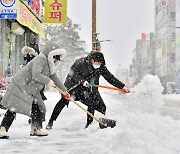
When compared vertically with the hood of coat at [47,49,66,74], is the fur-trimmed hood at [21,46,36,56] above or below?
above

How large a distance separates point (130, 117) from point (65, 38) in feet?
167

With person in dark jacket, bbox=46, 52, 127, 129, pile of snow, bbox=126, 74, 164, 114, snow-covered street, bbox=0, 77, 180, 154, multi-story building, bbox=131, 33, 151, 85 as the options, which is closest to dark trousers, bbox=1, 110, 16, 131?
snow-covered street, bbox=0, 77, 180, 154

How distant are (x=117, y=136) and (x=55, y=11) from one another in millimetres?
14393

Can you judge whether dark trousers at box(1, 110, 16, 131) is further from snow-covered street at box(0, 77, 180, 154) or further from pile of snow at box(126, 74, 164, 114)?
pile of snow at box(126, 74, 164, 114)

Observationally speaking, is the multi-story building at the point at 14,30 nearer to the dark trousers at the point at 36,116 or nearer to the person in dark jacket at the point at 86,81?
the person in dark jacket at the point at 86,81

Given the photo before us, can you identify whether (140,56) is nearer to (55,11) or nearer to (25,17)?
(55,11)

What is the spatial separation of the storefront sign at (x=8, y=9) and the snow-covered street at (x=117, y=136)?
4.28 m

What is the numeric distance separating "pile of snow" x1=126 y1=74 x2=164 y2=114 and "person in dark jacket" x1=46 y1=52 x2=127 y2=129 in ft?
1.20

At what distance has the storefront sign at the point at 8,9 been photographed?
12.5 metres

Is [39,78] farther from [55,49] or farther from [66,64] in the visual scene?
[66,64]

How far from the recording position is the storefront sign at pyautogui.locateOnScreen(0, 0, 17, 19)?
41.1ft

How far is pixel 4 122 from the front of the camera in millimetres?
6219

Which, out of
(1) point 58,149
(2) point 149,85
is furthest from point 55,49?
(2) point 149,85

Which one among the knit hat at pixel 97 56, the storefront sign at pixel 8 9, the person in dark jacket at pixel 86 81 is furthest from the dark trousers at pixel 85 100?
the storefront sign at pixel 8 9
